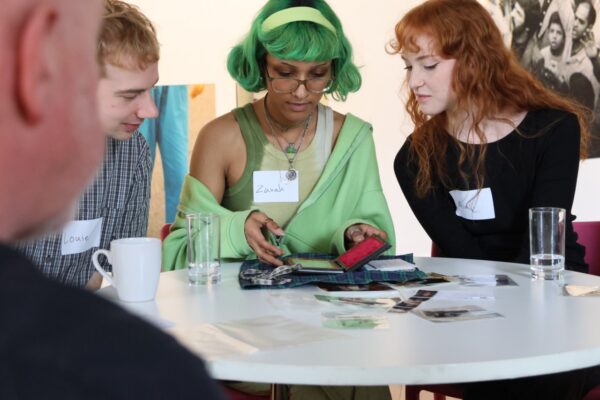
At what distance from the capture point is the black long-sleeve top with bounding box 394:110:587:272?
228 centimetres

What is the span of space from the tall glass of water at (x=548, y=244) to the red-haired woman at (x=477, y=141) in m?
0.50

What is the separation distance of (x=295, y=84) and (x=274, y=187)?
0.31 metres

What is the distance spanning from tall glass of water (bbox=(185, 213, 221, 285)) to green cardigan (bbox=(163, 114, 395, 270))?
0.35 metres

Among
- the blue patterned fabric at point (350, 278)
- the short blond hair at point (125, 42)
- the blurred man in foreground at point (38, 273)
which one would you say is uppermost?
the short blond hair at point (125, 42)

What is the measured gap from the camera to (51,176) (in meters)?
0.34

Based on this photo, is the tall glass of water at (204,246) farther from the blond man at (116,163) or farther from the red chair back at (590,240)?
the red chair back at (590,240)

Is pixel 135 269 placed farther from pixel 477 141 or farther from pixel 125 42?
pixel 477 141

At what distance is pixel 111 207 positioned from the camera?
6.99ft

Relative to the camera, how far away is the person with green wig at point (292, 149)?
223cm

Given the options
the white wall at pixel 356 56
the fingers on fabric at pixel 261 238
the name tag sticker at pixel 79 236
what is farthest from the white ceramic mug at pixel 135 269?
the white wall at pixel 356 56

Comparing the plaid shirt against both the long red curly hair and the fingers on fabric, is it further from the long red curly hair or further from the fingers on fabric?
the long red curly hair

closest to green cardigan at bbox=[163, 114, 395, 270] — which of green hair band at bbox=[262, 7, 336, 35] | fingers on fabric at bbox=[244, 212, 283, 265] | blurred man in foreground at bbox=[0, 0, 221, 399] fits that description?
fingers on fabric at bbox=[244, 212, 283, 265]

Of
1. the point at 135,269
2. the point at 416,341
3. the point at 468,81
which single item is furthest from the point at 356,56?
the point at 416,341

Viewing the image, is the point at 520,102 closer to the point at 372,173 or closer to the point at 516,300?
the point at 372,173
